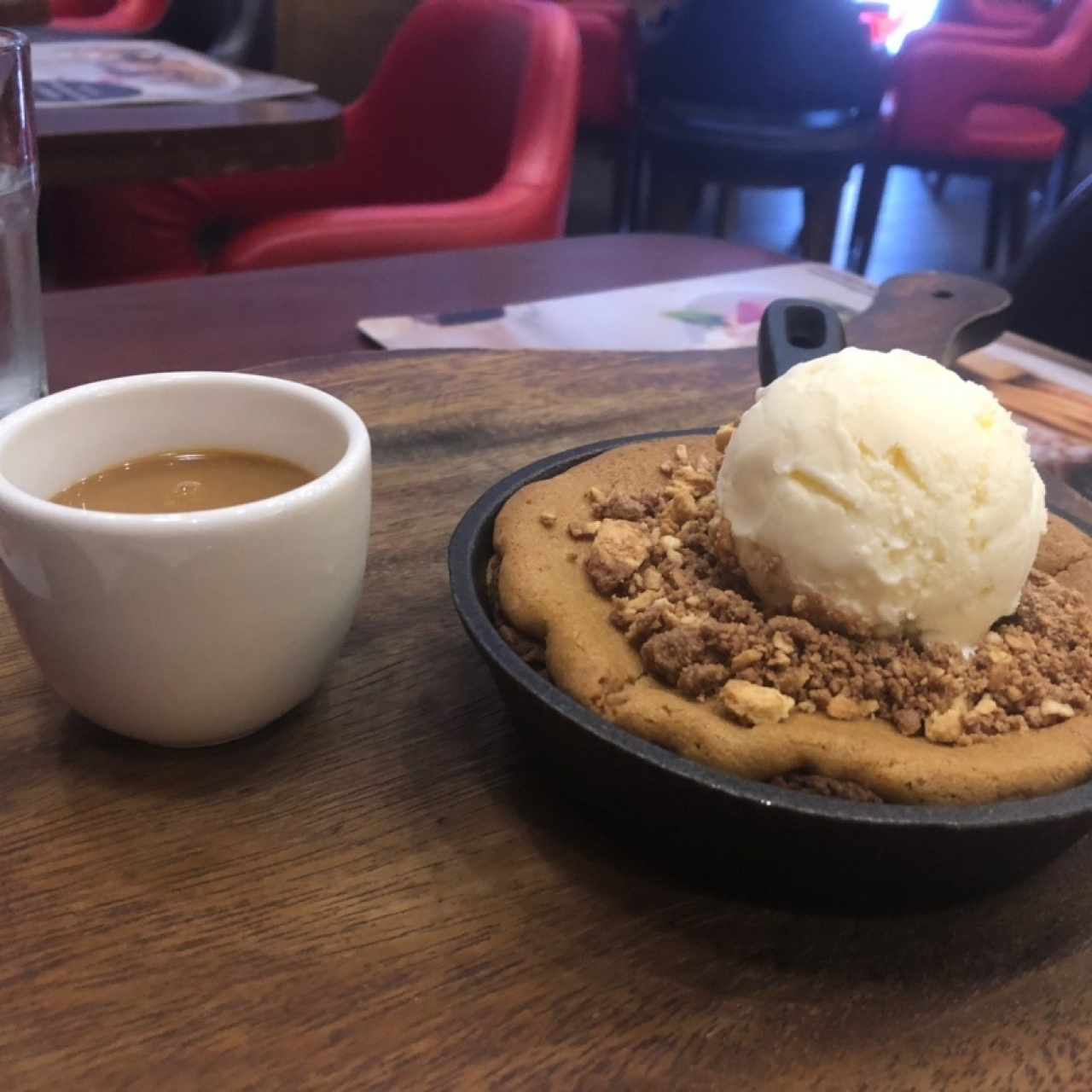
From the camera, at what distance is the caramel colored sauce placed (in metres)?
0.62

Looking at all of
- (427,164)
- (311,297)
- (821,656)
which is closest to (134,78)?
(427,164)

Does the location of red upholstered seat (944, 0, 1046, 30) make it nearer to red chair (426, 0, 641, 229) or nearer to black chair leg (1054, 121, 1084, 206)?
black chair leg (1054, 121, 1084, 206)

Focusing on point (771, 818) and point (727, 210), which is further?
point (727, 210)

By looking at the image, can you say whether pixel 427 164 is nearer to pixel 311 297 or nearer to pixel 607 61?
pixel 311 297

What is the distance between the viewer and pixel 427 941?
507mm

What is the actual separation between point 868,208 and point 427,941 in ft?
13.2

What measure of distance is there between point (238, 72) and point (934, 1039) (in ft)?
6.52

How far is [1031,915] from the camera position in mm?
540

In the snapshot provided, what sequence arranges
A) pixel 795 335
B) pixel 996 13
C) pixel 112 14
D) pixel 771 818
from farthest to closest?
pixel 996 13
pixel 112 14
pixel 795 335
pixel 771 818

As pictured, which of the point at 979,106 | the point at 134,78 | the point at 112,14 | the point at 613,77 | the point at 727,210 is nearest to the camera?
the point at 134,78

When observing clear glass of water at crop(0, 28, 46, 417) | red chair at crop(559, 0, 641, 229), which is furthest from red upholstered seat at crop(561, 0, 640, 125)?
clear glass of water at crop(0, 28, 46, 417)

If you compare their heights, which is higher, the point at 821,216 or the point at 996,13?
the point at 996,13

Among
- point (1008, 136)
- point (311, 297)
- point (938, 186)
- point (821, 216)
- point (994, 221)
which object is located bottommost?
point (938, 186)

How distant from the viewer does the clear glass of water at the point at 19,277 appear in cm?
101
